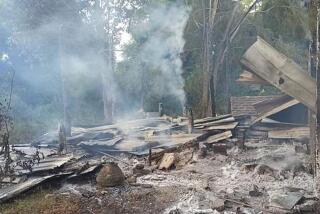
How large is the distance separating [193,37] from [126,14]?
6759mm

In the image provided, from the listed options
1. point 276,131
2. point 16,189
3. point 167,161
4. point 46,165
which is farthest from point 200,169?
point 16,189

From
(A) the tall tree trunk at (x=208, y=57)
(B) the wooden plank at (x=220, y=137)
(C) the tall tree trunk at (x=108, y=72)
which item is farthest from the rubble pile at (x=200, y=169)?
(C) the tall tree trunk at (x=108, y=72)

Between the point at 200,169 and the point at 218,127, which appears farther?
the point at 218,127

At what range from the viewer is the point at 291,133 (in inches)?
380

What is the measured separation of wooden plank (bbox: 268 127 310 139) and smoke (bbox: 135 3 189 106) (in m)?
14.2

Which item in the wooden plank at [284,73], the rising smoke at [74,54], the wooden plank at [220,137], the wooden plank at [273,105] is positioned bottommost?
the wooden plank at [220,137]

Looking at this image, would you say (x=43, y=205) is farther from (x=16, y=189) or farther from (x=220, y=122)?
(x=220, y=122)

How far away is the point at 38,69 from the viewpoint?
1029 inches

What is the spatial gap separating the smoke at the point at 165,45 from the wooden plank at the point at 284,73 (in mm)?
19139

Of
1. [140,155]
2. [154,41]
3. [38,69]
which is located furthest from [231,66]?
[140,155]

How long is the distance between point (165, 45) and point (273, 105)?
1856 cm

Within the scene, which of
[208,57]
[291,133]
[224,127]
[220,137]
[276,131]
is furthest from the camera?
[208,57]

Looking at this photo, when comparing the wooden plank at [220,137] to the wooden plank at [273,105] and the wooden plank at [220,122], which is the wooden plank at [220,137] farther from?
the wooden plank at [273,105]

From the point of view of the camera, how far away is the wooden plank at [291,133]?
939 cm
